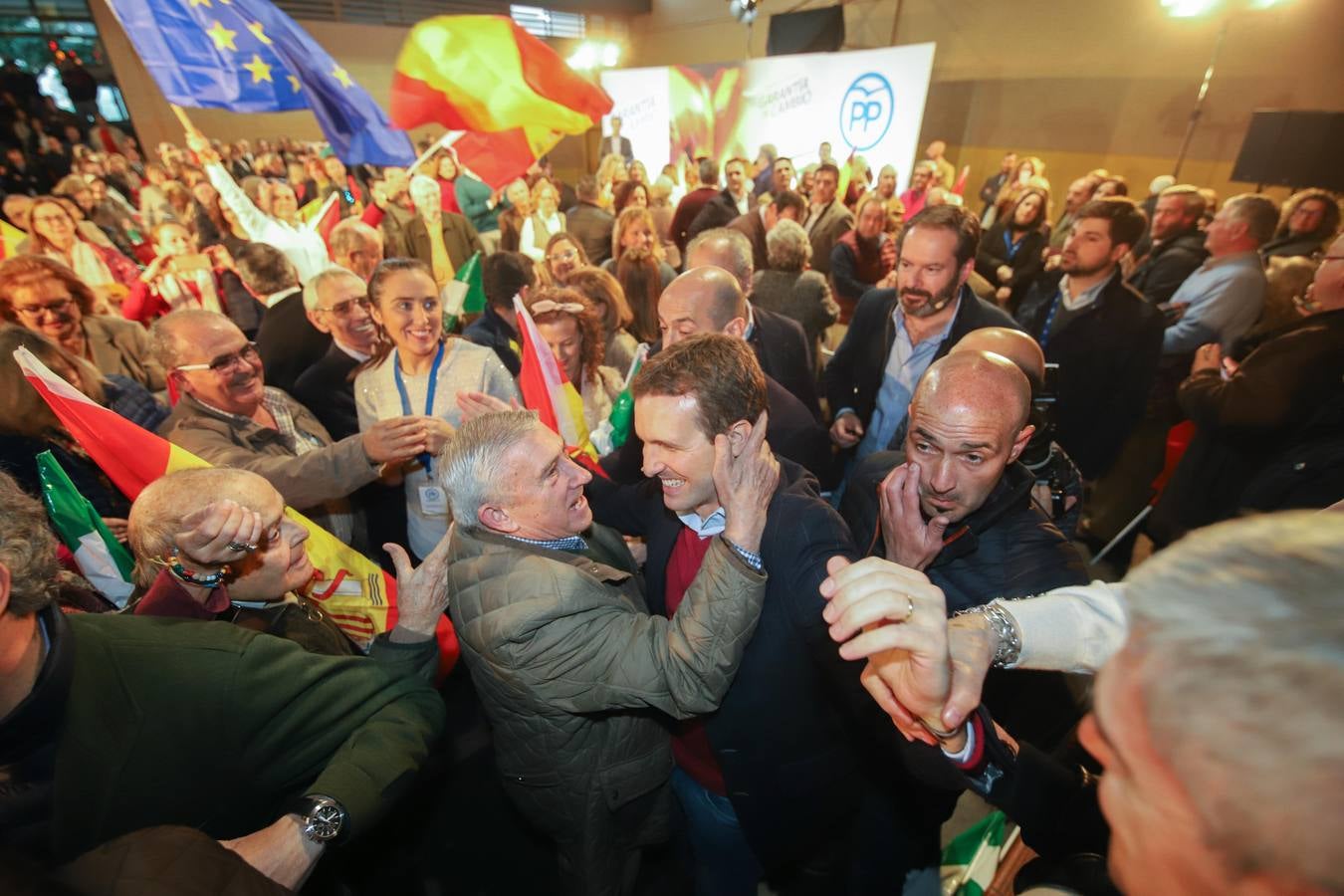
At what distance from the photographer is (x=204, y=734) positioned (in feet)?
3.92

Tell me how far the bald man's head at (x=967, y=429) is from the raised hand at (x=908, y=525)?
6cm

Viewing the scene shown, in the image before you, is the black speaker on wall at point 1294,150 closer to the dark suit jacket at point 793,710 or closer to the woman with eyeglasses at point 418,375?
the dark suit jacket at point 793,710

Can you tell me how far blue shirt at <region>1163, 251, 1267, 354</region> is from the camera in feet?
12.4

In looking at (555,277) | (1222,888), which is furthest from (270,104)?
(1222,888)

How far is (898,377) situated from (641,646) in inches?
88.0

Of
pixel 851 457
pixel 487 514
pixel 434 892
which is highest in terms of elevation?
pixel 487 514

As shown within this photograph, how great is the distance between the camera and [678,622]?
140 cm

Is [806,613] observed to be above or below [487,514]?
below

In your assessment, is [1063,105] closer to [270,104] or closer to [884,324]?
[884,324]

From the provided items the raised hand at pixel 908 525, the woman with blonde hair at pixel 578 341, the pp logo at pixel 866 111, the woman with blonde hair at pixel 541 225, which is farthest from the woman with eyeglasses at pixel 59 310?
the pp logo at pixel 866 111

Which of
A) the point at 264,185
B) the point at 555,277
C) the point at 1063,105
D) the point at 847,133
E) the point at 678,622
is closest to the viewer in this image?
the point at 678,622

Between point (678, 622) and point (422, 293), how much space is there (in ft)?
6.88

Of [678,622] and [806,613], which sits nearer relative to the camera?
[678,622]

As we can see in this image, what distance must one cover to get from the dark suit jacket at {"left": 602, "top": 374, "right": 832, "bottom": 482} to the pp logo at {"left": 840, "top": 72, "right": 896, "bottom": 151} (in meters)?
9.83
